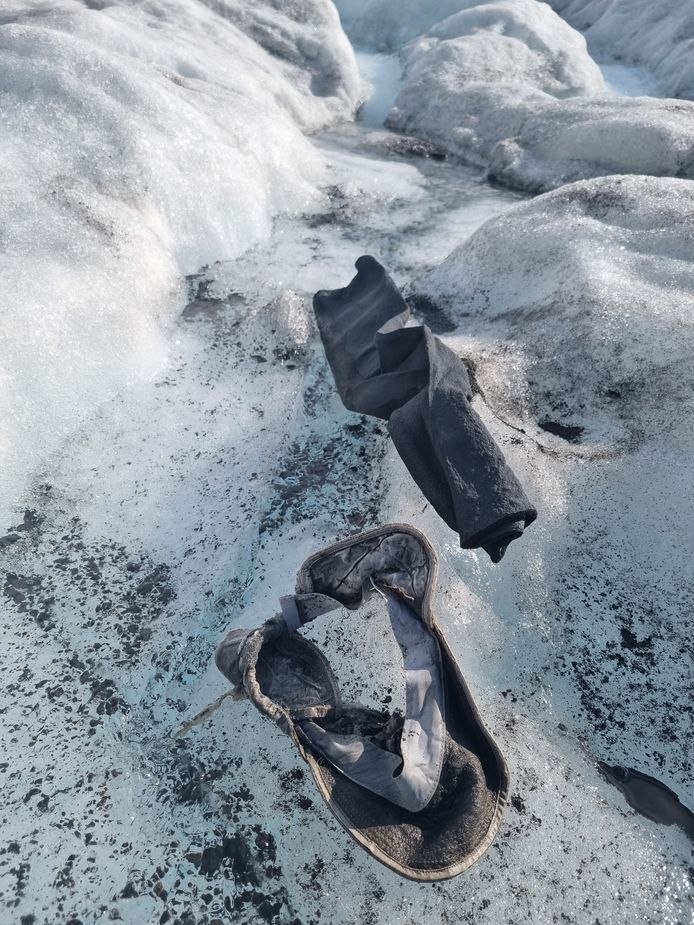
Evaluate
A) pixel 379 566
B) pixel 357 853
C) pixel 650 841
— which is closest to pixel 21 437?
pixel 379 566

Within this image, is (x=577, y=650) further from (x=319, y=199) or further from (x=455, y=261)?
(x=319, y=199)

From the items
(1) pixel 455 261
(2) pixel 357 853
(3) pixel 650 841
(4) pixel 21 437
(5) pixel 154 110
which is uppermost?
(5) pixel 154 110

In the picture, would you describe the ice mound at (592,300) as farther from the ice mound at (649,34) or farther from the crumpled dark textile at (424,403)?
the ice mound at (649,34)

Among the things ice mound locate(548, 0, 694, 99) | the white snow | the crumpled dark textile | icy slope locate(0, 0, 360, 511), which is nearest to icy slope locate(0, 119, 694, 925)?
the crumpled dark textile

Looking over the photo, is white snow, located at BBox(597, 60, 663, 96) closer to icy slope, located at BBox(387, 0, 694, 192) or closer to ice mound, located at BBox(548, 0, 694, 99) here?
ice mound, located at BBox(548, 0, 694, 99)

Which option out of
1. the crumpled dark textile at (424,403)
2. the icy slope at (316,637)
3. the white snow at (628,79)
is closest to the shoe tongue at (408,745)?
the icy slope at (316,637)

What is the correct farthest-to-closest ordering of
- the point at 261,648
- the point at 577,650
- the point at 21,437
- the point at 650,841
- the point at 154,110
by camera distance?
the point at 154,110 < the point at 21,437 < the point at 577,650 < the point at 261,648 < the point at 650,841

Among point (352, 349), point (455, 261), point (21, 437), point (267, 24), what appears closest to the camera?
point (21, 437)
